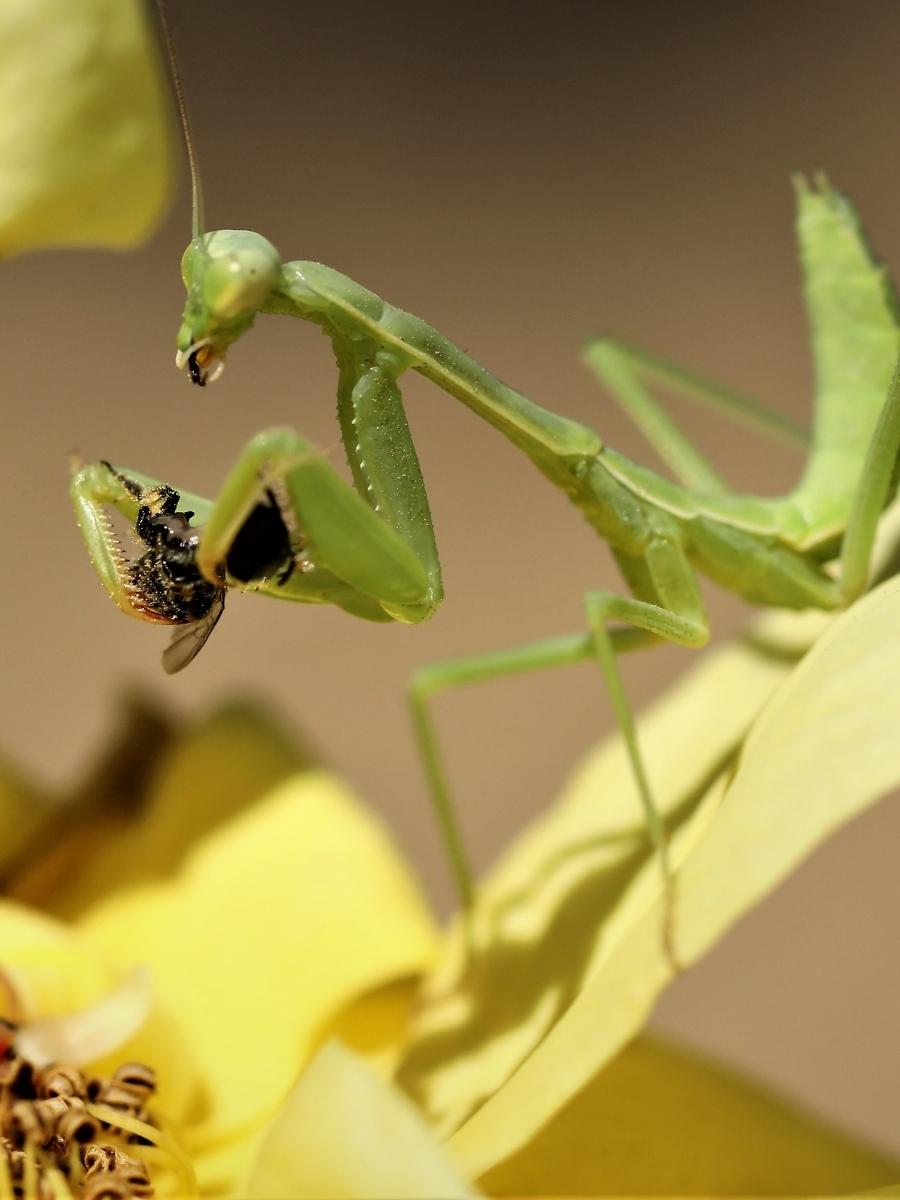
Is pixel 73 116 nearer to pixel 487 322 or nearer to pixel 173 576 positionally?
pixel 173 576

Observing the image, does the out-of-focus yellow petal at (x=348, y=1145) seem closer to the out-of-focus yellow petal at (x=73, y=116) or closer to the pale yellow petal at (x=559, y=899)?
the pale yellow petal at (x=559, y=899)

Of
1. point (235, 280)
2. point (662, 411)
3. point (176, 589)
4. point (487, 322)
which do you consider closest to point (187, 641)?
point (176, 589)

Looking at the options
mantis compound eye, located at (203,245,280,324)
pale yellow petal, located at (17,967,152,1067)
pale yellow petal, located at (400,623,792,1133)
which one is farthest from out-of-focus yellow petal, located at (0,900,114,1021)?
mantis compound eye, located at (203,245,280,324)

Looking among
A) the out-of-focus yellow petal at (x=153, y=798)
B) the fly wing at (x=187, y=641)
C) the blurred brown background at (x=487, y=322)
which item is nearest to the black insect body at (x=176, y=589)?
the fly wing at (x=187, y=641)

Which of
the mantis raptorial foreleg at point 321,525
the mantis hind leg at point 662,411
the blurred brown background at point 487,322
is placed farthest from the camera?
the blurred brown background at point 487,322

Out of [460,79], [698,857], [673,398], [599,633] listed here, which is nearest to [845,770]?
[698,857]

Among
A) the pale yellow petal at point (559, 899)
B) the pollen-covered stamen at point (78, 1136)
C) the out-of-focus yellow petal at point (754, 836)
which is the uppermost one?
the pollen-covered stamen at point (78, 1136)

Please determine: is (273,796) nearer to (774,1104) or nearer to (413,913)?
(413,913)
